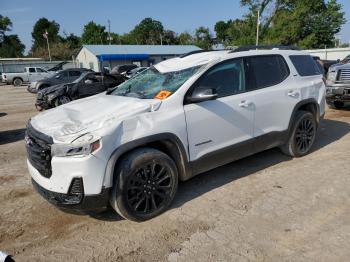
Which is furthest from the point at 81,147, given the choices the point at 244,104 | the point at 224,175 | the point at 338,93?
the point at 338,93

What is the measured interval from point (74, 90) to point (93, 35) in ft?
239

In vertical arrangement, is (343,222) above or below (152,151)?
below

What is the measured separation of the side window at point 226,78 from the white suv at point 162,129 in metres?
0.01

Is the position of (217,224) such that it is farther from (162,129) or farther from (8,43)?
(8,43)

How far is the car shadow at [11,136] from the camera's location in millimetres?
7639

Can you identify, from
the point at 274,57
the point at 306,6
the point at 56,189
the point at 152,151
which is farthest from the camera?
the point at 306,6

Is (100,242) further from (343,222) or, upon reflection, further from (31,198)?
(343,222)

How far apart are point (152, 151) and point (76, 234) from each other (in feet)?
3.85

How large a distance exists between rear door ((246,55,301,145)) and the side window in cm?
20

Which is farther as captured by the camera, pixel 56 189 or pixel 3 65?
pixel 3 65

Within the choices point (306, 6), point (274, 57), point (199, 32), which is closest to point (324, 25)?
point (306, 6)

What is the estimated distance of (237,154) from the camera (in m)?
Result: 4.38

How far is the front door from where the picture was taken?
12.6 feet

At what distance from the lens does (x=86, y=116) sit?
3.54 m
